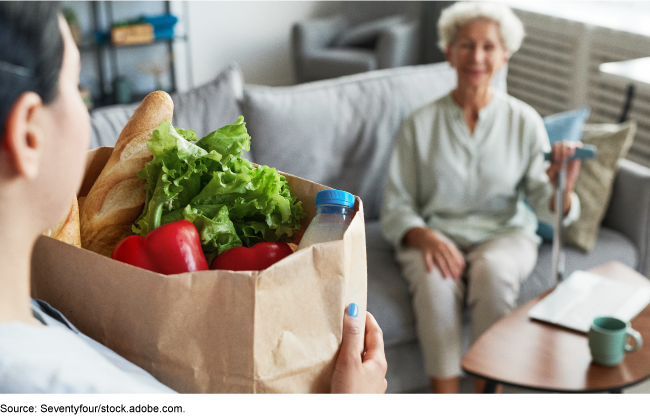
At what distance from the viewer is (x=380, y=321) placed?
1.80 metres

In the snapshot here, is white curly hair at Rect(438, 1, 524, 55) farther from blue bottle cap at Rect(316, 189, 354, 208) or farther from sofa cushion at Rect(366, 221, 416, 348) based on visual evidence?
blue bottle cap at Rect(316, 189, 354, 208)

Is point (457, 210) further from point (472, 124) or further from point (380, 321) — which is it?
point (380, 321)

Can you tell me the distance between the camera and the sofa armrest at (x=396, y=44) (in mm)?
4238

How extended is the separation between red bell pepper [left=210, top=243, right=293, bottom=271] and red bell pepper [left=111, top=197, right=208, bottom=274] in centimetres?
3

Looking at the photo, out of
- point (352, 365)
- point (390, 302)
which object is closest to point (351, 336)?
point (352, 365)

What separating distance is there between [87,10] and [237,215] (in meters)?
4.22

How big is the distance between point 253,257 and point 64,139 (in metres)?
0.22

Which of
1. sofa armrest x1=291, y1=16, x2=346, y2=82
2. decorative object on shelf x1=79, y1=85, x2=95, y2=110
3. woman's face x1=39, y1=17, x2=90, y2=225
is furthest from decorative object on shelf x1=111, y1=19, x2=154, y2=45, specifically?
woman's face x1=39, y1=17, x2=90, y2=225

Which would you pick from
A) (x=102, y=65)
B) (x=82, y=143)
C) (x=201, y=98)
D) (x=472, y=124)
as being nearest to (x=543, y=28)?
(x=472, y=124)

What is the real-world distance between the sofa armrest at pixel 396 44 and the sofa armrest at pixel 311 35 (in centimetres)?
53

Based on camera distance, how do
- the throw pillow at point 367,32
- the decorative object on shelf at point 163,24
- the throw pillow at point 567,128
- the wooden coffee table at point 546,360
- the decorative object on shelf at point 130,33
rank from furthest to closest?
1. the throw pillow at point 367,32
2. the decorative object on shelf at point 163,24
3. the decorative object on shelf at point 130,33
4. the throw pillow at point 567,128
5. the wooden coffee table at point 546,360

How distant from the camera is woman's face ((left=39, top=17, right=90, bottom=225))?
12.9 inches

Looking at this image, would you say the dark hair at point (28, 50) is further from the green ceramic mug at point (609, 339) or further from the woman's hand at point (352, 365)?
the green ceramic mug at point (609, 339)

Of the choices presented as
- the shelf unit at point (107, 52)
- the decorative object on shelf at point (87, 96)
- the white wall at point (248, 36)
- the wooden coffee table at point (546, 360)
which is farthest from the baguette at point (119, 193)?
the white wall at point (248, 36)
